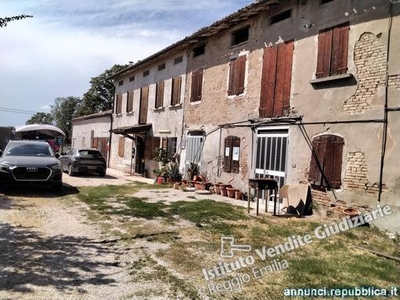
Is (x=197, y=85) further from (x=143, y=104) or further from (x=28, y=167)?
(x=28, y=167)

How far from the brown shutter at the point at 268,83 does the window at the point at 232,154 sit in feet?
5.57

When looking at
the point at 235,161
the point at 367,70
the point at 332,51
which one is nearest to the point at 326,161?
the point at 367,70

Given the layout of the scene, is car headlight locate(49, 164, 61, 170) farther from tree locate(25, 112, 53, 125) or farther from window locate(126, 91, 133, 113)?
tree locate(25, 112, 53, 125)

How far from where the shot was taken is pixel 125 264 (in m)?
5.17

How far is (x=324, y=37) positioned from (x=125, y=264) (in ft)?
25.4

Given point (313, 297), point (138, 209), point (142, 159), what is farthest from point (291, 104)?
point (142, 159)

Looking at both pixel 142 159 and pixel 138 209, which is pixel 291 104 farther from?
pixel 142 159

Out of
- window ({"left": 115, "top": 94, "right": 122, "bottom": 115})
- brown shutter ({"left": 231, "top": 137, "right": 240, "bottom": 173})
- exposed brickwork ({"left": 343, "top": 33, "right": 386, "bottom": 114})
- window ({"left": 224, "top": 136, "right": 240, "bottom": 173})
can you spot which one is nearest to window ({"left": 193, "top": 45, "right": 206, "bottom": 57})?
window ({"left": 224, "top": 136, "right": 240, "bottom": 173})

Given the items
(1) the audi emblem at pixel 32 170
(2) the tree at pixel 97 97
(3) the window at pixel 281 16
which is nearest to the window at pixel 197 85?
(3) the window at pixel 281 16

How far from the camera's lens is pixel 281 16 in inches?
454

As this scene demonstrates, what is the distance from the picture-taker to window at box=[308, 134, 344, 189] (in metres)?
8.99

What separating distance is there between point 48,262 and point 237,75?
386 inches

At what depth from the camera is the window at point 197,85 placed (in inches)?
618

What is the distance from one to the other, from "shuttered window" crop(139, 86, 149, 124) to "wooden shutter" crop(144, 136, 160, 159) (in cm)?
145
